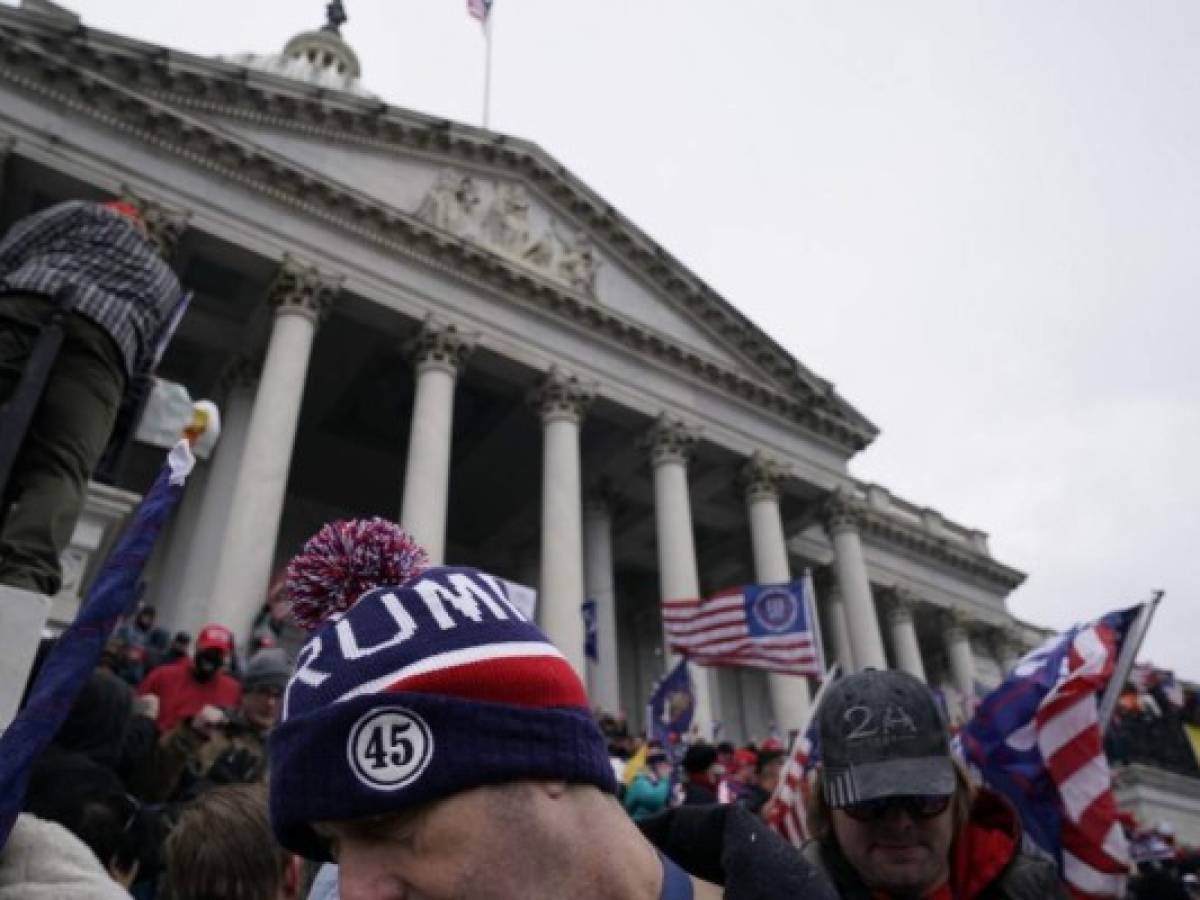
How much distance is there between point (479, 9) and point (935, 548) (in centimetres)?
2457

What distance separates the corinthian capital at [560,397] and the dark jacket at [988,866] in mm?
17498

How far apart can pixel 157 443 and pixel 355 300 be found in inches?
535

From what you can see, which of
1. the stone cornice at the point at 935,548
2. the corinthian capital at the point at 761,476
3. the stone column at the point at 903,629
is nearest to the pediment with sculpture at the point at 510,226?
the corinthian capital at the point at 761,476

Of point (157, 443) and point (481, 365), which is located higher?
point (481, 365)

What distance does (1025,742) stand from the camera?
14.1 feet

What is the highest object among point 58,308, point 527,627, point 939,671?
point 939,671

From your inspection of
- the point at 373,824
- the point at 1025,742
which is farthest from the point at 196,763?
the point at 373,824

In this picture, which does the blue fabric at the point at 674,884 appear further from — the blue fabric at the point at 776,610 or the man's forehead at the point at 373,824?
the blue fabric at the point at 776,610

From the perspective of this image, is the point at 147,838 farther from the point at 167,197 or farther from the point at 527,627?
the point at 167,197

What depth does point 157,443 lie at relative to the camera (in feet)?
17.3

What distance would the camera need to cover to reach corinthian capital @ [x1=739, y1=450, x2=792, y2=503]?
23.0 metres

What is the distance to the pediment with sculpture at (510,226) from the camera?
67.2ft

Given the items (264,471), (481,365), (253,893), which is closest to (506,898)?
(253,893)

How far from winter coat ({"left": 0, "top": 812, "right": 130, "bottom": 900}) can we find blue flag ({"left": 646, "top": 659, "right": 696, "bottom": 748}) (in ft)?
41.9
